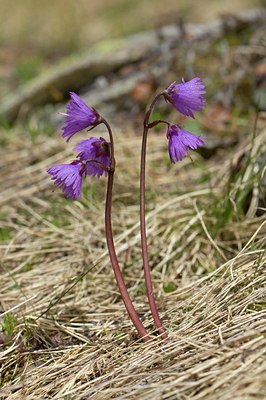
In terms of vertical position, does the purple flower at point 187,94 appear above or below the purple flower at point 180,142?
above

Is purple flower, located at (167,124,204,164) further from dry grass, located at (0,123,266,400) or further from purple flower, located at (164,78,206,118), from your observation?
dry grass, located at (0,123,266,400)

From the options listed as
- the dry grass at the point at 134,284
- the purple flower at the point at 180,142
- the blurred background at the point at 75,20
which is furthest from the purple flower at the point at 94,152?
→ the blurred background at the point at 75,20

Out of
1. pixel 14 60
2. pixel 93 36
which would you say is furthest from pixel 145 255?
pixel 93 36

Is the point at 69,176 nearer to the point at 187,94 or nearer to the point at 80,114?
the point at 80,114

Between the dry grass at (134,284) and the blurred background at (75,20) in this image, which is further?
the blurred background at (75,20)

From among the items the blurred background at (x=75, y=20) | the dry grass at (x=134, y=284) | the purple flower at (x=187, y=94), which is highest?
the blurred background at (x=75, y=20)

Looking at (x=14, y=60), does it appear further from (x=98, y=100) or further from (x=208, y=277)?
(x=208, y=277)

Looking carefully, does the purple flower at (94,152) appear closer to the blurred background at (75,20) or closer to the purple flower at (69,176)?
the purple flower at (69,176)
